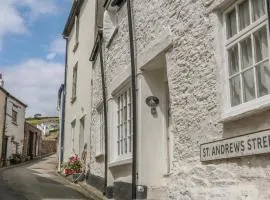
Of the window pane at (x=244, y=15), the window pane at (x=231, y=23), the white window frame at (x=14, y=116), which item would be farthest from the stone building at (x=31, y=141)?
the window pane at (x=244, y=15)

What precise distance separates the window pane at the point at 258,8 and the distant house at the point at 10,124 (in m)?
27.1

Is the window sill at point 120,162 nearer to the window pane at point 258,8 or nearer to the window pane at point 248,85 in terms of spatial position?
the window pane at point 248,85

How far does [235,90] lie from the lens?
524 cm

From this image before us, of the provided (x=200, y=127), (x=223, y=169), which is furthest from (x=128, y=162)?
(x=223, y=169)

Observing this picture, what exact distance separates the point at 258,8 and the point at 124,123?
17.2 ft

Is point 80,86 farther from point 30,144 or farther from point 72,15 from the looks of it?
point 30,144

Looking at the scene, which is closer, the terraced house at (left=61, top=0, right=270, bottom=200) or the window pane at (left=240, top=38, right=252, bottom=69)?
the terraced house at (left=61, top=0, right=270, bottom=200)

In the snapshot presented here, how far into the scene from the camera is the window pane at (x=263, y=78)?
4.66 metres

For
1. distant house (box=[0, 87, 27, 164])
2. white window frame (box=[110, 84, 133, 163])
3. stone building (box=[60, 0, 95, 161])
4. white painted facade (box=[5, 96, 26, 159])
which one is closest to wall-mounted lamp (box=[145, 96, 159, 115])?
white window frame (box=[110, 84, 133, 163])

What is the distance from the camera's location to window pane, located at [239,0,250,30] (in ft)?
16.6

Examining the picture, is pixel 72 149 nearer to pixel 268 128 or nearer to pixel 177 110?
pixel 177 110

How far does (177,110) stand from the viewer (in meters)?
6.54

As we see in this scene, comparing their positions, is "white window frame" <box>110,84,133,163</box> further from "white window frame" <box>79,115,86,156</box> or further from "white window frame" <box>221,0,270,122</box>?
"white window frame" <box>79,115,86,156</box>

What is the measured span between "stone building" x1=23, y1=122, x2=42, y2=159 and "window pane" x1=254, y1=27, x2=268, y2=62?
3430 centimetres
